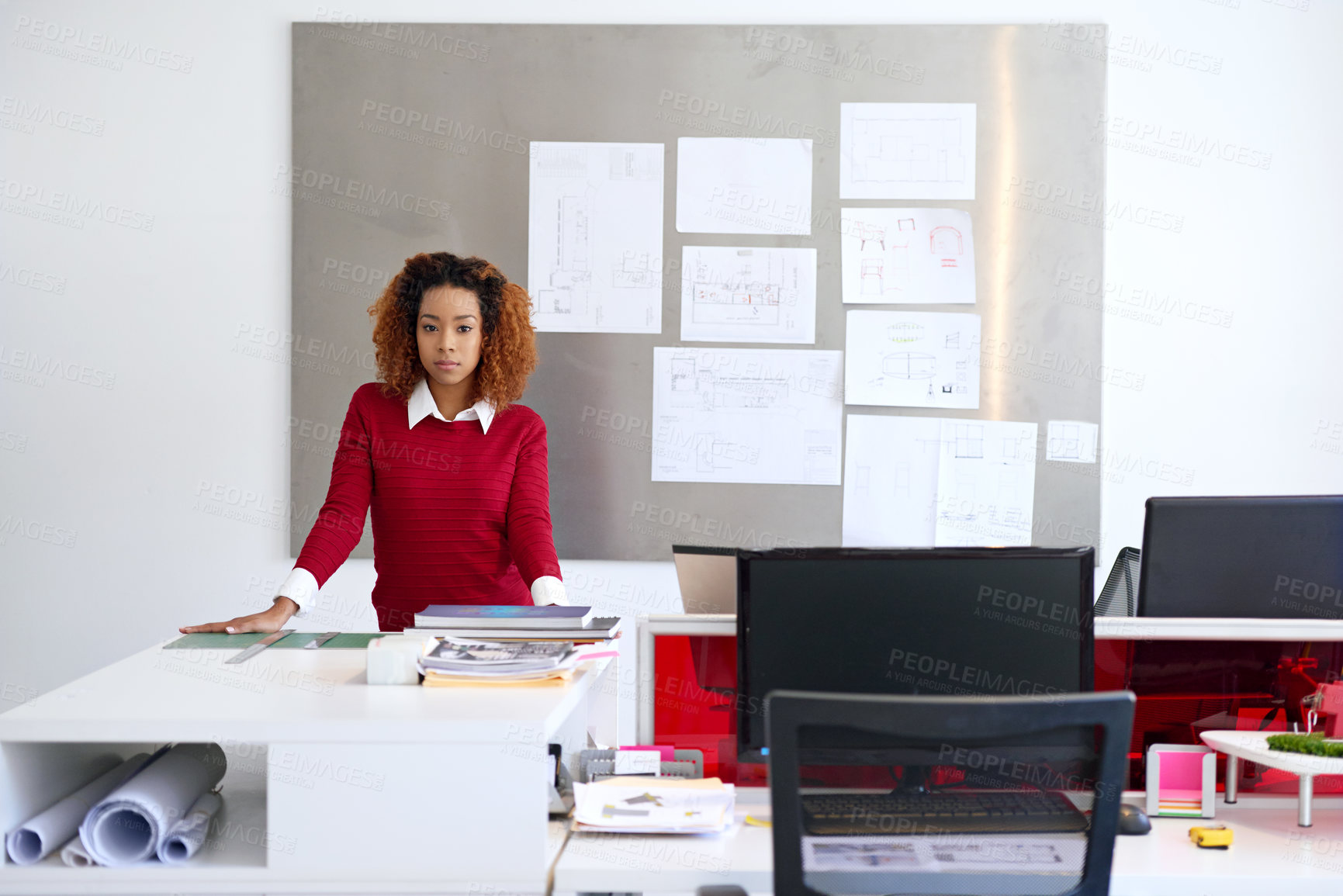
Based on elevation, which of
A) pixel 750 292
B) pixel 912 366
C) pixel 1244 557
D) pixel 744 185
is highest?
pixel 744 185

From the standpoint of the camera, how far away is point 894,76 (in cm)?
323

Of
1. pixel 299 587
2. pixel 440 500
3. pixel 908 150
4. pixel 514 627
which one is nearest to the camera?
pixel 514 627

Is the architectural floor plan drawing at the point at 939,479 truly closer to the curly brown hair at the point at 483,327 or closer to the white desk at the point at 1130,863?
the curly brown hair at the point at 483,327

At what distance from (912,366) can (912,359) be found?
0.02m

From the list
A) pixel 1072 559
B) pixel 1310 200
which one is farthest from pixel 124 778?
pixel 1310 200

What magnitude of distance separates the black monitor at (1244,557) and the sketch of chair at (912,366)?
5.00 ft

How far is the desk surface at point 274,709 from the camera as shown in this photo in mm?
1310

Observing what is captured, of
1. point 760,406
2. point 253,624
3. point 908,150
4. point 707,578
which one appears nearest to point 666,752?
point 707,578

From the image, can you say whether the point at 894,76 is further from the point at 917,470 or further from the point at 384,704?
the point at 384,704

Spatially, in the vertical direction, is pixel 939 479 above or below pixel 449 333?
below

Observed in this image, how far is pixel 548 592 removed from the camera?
2.13 meters

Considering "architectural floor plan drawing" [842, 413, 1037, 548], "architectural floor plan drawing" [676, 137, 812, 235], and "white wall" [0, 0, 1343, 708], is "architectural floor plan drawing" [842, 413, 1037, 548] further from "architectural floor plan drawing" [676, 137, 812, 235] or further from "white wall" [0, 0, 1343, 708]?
"architectural floor plan drawing" [676, 137, 812, 235]

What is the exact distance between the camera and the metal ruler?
1688mm

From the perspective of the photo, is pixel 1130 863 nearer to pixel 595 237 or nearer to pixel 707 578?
pixel 707 578
